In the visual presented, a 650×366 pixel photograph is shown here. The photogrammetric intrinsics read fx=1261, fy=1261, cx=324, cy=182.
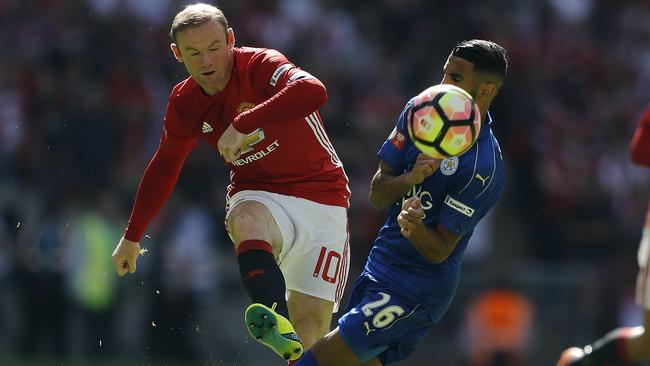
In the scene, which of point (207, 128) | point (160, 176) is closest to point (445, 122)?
point (207, 128)

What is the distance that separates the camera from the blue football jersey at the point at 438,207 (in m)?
6.58

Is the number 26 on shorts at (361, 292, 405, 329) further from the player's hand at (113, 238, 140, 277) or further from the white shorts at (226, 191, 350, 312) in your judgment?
the player's hand at (113, 238, 140, 277)

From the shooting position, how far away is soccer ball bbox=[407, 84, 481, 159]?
6137 mm

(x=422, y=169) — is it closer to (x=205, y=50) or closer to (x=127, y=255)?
(x=205, y=50)

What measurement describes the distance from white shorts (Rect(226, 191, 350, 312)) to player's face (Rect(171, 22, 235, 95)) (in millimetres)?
741

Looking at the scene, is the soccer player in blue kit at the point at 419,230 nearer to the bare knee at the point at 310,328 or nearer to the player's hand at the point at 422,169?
the player's hand at the point at 422,169

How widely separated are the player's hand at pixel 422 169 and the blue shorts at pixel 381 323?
2.35 feet

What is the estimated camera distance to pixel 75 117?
14656 millimetres

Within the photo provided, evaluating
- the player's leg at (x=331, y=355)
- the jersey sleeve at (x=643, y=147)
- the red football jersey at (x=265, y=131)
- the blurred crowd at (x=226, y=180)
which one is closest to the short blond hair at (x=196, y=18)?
the red football jersey at (x=265, y=131)

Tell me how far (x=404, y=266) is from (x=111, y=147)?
8.61 metres

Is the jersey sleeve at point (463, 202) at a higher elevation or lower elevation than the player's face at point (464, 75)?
lower

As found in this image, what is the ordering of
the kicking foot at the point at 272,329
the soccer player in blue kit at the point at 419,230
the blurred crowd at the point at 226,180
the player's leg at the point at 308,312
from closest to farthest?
the kicking foot at the point at 272,329 → the soccer player in blue kit at the point at 419,230 → the player's leg at the point at 308,312 → the blurred crowd at the point at 226,180

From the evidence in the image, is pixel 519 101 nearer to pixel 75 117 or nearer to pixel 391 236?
pixel 75 117

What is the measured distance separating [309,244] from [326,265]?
16 centimetres
